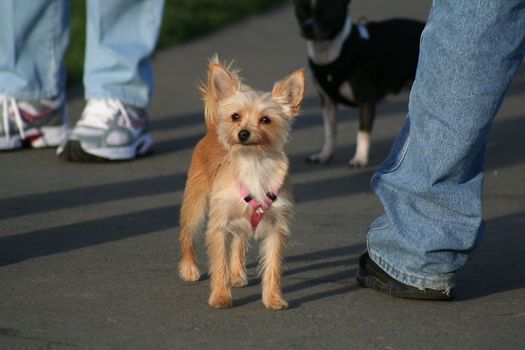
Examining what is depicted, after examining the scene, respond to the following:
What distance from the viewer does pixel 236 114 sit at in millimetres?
4383

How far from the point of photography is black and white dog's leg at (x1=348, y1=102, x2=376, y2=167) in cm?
756

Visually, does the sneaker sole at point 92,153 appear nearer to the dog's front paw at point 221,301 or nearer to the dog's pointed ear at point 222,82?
the dog's pointed ear at point 222,82

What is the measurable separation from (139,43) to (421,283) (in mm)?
3643

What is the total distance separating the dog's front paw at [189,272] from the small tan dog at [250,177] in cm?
Answer: 30

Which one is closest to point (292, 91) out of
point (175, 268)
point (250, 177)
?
point (250, 177)

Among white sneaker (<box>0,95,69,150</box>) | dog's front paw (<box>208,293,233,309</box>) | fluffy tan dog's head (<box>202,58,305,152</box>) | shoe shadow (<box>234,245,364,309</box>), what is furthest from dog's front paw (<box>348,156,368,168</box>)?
dog's front paw (<box>208,293,233,309</box>)

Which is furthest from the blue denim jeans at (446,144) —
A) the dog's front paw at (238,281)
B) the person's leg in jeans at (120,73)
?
the person's leg in jeans at (120,73)

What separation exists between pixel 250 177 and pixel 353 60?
359 centimetres

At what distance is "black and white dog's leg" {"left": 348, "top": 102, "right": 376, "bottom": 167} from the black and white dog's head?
24.4 inches

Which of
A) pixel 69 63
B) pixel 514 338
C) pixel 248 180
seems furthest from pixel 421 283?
pixel 69 63

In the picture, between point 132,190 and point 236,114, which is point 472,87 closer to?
point 236,114

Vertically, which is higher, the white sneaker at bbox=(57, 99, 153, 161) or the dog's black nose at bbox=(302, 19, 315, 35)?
the dog's black nose at bbox=(302, 19, 315, 35)

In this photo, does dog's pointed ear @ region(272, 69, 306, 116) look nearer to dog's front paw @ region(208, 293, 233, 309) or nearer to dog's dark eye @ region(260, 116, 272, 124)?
dog's dark eye @ region(260, 116, 272, 124)

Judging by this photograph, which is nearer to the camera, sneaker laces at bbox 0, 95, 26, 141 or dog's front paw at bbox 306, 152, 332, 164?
sneaker laces at bbox 0, 95, 26, 141
